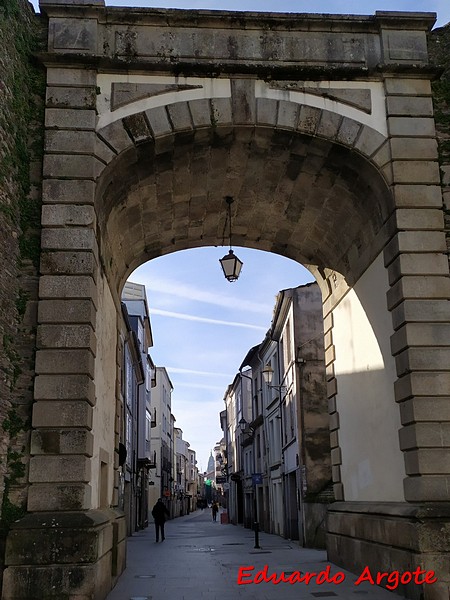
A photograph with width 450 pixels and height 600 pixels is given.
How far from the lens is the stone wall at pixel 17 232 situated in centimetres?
811

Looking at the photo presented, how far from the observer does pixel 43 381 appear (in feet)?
27.3

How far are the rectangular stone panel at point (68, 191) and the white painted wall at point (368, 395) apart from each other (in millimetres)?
4444

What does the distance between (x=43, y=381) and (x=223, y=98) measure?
487cm

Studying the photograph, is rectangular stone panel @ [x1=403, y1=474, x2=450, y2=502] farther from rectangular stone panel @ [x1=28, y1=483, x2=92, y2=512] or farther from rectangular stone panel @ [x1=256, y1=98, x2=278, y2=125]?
rectangular stone panel @ [x1=256, y1=98, x2=278, y2=125]

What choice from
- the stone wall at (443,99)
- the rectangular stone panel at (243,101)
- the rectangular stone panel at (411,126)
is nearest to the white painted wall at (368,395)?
the stone wall at (443,99)

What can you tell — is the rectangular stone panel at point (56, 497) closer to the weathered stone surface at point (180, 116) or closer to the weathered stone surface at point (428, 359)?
the weathered stone surface at point (428, 359)

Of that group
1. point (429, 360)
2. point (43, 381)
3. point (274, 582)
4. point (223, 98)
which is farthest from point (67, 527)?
point (223, 98)

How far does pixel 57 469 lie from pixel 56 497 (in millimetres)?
322

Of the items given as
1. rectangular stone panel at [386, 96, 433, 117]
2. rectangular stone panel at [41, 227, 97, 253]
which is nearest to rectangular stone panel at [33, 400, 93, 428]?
rectangular stone panel at [41, 227, 97, 253]

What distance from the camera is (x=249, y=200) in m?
12.0

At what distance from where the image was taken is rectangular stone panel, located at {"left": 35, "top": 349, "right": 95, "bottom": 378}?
329 inches

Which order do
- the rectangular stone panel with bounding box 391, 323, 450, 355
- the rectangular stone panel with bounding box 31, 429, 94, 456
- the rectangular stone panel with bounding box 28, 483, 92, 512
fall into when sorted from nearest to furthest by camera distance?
the rectangular stone panel with bounding box 28, 483, 92, 512 < the rectangular stone panel with bounding box 31, 429, 94, 456 < the rectangular stone panel with bounding box 391, 323, 450, 355

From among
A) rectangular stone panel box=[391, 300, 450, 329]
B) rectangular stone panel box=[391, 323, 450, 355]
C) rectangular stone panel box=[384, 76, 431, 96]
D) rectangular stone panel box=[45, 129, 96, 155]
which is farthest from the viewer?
rectangular stone panel box=[384, 76, 431, 96]

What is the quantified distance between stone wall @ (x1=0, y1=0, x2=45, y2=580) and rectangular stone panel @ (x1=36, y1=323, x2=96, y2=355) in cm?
20
